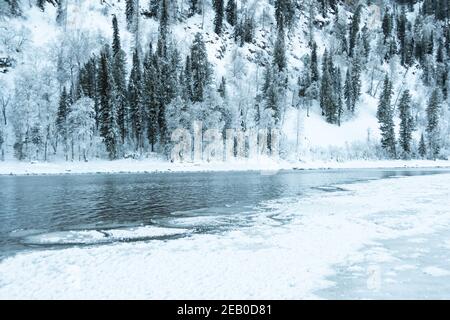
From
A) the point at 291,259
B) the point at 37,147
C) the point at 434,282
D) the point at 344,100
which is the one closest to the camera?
the point at 434,282

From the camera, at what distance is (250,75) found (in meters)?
121

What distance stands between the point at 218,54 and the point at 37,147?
64767mm

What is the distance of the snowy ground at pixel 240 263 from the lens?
1070 centimetres

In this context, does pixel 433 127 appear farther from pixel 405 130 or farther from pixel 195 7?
pixel 195 7

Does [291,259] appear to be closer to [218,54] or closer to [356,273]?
[356,273]

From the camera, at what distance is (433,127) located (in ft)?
363

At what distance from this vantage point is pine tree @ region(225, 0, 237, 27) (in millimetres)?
136250

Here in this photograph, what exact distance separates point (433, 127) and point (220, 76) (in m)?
61.3

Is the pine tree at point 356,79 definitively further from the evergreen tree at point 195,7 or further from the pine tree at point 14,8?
the pine tree at point 14,8

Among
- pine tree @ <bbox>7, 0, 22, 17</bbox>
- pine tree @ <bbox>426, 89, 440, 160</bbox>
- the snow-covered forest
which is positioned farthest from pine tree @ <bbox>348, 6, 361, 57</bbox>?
pine tree @ <bbox>7, 0, 22, 17</bbox>

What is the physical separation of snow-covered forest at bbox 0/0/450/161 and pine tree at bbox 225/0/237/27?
716 mm

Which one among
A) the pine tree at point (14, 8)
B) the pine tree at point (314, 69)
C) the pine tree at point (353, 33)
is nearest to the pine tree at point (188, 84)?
the pine tree at point (314, 69)

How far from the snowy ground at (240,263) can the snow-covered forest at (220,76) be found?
207ft

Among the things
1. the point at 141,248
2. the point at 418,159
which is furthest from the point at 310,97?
the point at 141,248
